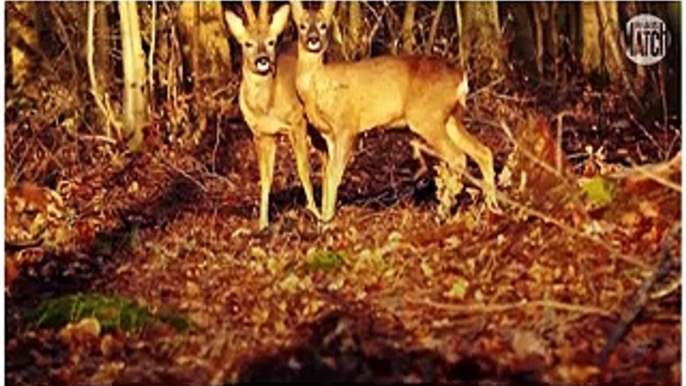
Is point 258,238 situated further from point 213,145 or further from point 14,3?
point 14,3

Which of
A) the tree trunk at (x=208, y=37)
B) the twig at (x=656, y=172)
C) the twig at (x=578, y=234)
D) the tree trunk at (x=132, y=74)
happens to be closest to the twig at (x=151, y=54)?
the tree trunk at (x=132, y=74)

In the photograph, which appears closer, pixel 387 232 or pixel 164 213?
pixel 387 232

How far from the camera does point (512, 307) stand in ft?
23.8

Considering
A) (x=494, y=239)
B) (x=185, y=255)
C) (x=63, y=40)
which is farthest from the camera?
(x=63, y=40)

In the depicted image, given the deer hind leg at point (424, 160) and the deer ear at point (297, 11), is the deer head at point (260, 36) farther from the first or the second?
the deer hind leg at point (424, 160)

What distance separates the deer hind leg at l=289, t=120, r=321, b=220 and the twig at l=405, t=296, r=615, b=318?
304 centimetres

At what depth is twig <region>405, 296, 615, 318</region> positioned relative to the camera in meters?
7.11

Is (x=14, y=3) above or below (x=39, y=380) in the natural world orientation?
above

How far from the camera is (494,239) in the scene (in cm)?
844

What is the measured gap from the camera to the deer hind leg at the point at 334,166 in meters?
10.3

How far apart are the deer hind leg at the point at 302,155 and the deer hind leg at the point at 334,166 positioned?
13cm

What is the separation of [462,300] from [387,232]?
5.74 feet

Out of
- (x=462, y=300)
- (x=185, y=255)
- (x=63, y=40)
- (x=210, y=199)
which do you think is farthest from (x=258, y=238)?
(x=63, y=40)

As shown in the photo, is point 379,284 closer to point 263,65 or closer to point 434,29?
point 263,65
